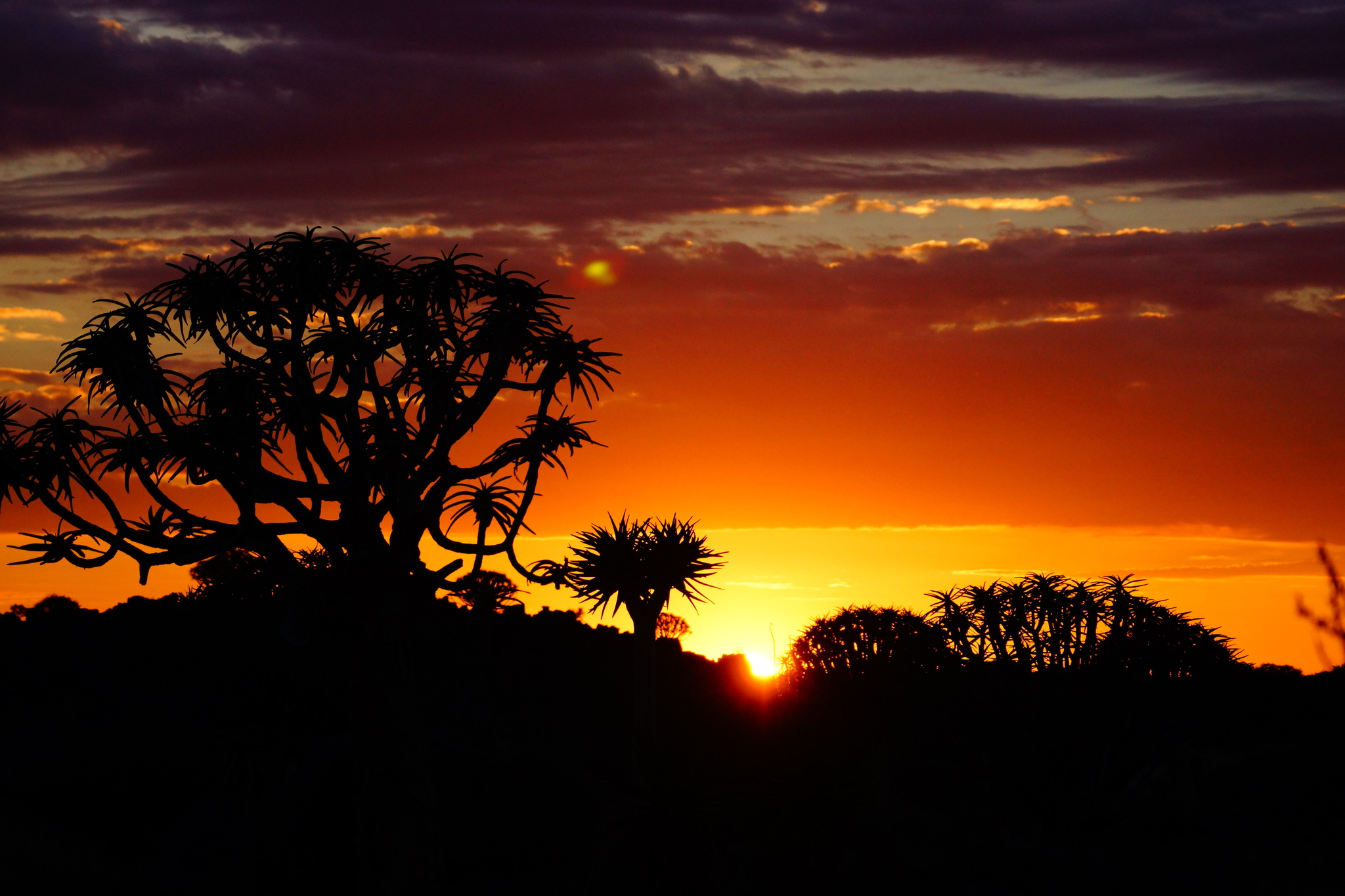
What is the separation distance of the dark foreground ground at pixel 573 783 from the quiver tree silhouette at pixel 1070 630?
0.88 metres

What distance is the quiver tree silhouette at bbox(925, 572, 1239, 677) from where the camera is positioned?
25.2 m

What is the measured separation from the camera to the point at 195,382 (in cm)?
1770

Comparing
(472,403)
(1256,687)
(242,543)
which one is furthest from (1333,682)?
(242,543)

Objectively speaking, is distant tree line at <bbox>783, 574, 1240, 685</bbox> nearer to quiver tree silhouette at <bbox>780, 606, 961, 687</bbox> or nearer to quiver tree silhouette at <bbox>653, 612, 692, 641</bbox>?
quiver tree silhouette at <bbox>780, 606, 961, 687</bbox>

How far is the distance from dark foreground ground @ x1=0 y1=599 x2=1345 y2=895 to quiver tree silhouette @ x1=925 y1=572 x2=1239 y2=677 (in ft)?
2.87

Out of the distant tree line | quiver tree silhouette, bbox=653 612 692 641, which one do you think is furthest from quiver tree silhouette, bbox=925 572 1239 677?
quiver tree silhouette, bbox=653 612 692 641

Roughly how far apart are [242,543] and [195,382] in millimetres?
2911

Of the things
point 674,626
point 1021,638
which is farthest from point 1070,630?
point 674,626

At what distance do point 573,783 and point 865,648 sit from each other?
1107cm

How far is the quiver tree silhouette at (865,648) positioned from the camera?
30078 millimetres

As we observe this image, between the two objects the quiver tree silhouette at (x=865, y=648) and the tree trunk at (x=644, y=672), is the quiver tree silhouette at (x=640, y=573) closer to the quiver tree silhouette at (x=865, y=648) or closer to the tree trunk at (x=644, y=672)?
the tree trunk at (x=644, y=672)

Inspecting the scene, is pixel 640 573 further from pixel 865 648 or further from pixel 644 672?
pixel 865 648

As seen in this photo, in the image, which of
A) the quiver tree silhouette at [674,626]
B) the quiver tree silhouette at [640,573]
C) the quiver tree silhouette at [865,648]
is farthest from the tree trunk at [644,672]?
the quiver tree silhouette at [674,626]

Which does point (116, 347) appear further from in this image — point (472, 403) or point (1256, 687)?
point (1256, 687)
